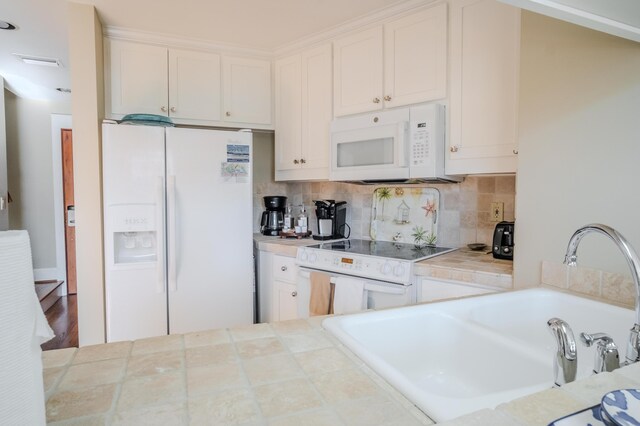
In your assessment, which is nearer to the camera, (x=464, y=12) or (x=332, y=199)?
(x=464, y=12)

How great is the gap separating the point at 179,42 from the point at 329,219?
1.67m

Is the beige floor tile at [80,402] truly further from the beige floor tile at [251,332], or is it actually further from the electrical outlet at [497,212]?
the electrical outlet at [497,212]

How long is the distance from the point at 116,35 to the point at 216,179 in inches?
46.7

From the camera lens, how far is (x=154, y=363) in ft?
2.65

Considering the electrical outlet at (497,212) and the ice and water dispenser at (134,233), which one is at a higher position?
the electrical outlet at (497,212)

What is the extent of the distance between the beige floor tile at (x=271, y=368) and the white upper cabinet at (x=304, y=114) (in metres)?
1.93

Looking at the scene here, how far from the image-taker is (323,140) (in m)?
2.65

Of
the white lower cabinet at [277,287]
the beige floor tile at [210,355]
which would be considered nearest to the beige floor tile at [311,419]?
the beige floor tile at [210,355]

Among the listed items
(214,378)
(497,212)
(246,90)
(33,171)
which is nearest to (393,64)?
(497,212)

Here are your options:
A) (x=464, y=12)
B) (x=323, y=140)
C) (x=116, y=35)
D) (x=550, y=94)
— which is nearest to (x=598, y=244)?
(x=550, y=94)

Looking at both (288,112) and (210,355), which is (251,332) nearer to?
(210,355)

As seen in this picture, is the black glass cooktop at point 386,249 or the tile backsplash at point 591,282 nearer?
the tile backsplash at point 591,282

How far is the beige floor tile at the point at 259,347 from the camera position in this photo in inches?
33.6

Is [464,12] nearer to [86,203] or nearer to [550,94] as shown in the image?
[550,94]
